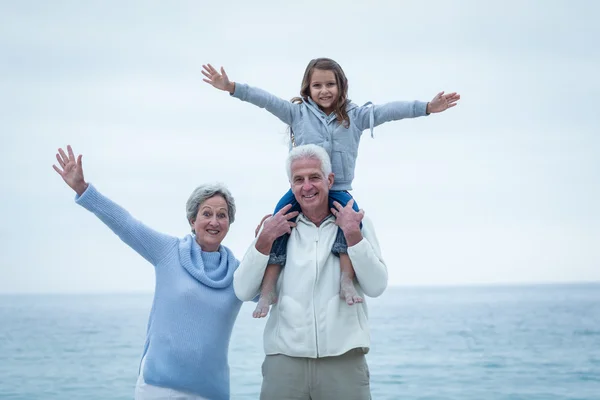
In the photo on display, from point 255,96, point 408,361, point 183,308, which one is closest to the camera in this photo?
point 183,308

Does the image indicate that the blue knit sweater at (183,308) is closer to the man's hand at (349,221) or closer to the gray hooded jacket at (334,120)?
the man's hand at (349,221)

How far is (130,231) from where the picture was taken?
392 centimetres

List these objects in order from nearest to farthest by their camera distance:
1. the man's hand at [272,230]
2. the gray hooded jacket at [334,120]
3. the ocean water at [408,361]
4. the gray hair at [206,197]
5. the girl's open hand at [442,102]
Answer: the man's hand at [272,230] < the gray hair at [206,197] < the gray hooded jacket at [334,120] < the girl's open hand at [442,102] < the ocean water at [408,361]

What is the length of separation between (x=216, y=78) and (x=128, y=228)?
3.19 ft

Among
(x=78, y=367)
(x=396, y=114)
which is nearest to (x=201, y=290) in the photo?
(x=396, y=114)

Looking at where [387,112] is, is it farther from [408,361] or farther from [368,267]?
[408,361]

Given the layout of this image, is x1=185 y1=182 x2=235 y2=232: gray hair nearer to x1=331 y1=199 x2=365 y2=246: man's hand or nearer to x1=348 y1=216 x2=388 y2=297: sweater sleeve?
x1=331 y1=199 x2=365 y2=246: man's hand

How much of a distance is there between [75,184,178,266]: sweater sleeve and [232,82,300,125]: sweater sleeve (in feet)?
3.02

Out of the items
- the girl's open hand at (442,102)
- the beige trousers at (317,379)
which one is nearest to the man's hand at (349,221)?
the beige trousers at (317,379)

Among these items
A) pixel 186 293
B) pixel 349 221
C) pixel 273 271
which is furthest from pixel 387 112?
pixel 186 293

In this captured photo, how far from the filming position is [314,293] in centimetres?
360

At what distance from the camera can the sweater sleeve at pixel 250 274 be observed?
142 inches

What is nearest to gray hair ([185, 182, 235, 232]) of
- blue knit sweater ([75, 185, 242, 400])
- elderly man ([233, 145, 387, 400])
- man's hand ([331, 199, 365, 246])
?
blue knit sweater ([75, 185, 242, 400])

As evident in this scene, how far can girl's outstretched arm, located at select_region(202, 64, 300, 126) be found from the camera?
4121 millimetres
